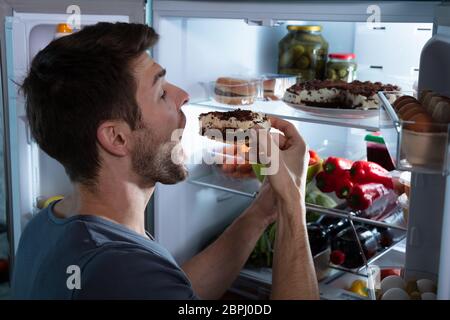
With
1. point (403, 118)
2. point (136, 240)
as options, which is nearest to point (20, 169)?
point (136, 240)

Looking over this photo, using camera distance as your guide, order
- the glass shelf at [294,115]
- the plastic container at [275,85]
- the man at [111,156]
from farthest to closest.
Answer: the plastic container at [275,85], the glass shelf at [294,115], the man at [111,156]

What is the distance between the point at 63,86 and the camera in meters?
1.08

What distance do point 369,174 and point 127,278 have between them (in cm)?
100

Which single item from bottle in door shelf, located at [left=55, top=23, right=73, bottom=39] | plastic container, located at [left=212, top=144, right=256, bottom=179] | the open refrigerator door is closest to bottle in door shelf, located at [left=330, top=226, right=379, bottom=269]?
the open refrigerator door

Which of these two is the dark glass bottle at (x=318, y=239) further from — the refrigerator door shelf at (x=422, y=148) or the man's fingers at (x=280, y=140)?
the refrigerator door shelf at (x=422, y=148)

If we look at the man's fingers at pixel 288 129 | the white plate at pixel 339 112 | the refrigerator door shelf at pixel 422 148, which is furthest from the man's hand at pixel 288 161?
the white plate at pixel 339 112

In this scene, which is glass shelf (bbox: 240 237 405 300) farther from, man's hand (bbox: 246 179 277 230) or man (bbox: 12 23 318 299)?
man (bbox: 12 23 318 299)

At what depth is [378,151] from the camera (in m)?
1.88

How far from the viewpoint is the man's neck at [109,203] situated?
1.14 metres

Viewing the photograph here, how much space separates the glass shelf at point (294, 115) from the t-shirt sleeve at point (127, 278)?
2.25ft

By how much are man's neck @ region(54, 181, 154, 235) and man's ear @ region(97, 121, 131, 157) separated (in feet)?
0.23

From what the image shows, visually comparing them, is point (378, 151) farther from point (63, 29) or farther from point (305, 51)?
point (63, 29)

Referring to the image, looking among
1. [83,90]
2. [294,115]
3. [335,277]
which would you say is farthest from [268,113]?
[83,90]
